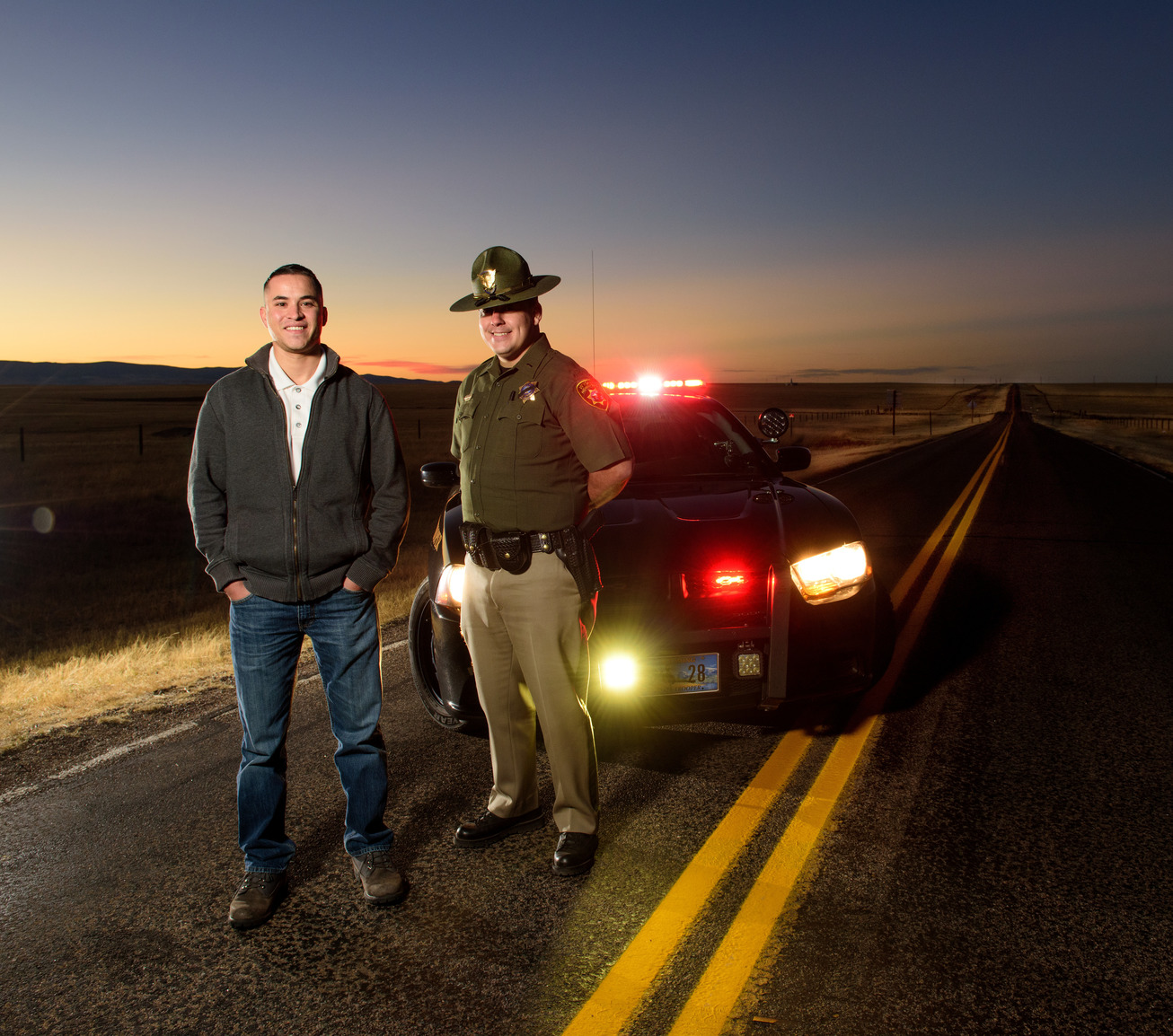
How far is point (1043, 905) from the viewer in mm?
2725

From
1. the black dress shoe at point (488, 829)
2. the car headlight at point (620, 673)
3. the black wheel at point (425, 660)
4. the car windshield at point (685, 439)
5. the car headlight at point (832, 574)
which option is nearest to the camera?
the black dress shoe at point (488, 829)

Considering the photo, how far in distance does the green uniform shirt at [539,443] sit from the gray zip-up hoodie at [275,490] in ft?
1.22

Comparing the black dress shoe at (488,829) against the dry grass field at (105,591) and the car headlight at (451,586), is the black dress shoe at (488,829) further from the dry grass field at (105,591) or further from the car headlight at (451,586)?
the dry grass field at (105,591)

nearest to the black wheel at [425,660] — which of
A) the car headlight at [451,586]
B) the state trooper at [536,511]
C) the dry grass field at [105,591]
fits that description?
the car headlight at [451,586]

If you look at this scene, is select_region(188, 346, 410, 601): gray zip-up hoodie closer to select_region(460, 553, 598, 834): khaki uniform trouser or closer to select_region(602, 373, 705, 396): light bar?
select_region(460, 553, 598, 834): khaki uniform trouser

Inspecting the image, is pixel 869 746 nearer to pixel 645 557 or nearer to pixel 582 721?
pixel 645 557

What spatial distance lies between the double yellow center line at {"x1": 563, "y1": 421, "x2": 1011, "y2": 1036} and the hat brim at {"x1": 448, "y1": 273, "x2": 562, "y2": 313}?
1920 mm

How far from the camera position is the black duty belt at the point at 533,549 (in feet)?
9.49

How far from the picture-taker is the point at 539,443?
9.43 feet

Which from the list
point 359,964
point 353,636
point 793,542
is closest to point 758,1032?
point 359,964

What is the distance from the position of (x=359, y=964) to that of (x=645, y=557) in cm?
183

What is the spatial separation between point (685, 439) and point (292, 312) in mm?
2954

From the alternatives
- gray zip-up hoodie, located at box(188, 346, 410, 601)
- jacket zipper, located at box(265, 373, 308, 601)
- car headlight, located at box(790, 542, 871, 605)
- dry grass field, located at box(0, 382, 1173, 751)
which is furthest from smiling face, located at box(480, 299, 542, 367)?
dry grass field, located at box(0, 382, 1173, 751)

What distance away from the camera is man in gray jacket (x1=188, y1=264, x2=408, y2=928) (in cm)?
Result: 273
